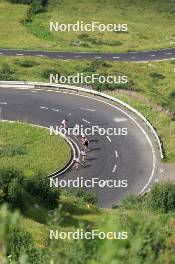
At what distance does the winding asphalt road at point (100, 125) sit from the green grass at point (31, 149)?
1.54 m

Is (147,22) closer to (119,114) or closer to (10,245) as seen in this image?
(119,114)

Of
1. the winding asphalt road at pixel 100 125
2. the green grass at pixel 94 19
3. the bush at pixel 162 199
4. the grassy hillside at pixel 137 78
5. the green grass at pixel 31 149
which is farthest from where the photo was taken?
the green grass at pixel 94 19

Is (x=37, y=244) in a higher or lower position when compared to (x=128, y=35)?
lower

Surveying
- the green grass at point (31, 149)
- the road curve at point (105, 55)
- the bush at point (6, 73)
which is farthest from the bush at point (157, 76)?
the green grass at point (31, 149)

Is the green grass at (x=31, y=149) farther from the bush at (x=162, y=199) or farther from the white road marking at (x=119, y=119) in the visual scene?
the bush at (x=162, y=199)

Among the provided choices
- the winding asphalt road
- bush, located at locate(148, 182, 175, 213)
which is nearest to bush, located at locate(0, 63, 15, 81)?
the winding asphalt road

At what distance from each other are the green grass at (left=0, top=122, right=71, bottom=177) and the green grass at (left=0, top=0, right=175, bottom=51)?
32.1 meters

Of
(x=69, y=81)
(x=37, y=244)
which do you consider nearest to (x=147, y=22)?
(x=69, y=81)

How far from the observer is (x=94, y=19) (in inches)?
3794

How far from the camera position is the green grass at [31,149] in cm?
4375

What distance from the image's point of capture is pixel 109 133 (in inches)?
2014

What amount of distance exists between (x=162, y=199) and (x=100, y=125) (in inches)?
677

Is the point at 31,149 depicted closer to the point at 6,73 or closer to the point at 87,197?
the point at 87,197

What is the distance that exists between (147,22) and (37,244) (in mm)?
81454
